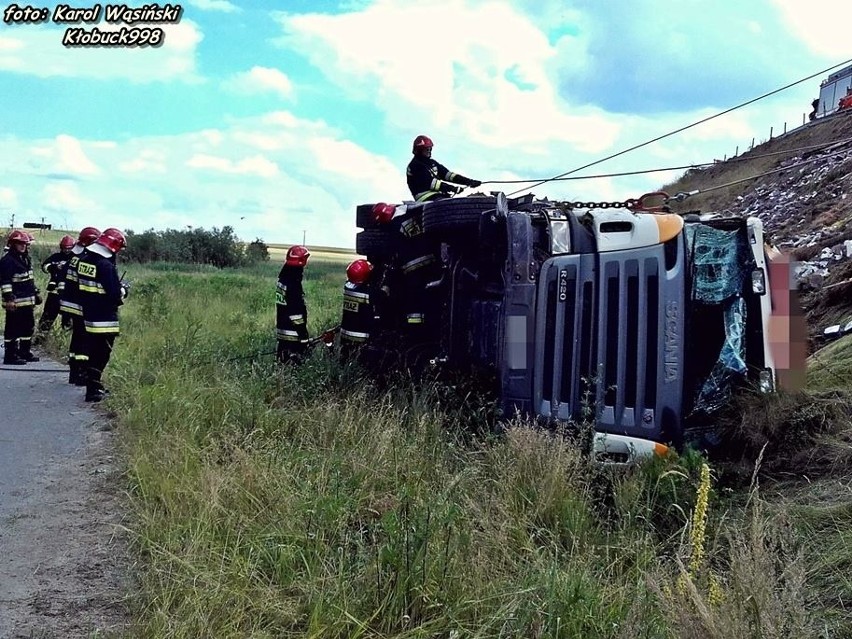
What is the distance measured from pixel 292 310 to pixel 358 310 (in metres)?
1.03

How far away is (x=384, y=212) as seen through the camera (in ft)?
25.8

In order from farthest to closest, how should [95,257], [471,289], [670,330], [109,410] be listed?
[95,257], [109,410], [471,289], [670,330]

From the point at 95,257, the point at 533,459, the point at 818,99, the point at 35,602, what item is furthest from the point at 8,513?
the point at 818,99

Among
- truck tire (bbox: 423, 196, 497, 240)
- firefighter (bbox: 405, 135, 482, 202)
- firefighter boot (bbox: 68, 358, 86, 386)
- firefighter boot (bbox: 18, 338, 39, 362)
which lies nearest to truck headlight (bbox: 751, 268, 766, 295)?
truck tire (bbox: 423, 196, 497, 240)

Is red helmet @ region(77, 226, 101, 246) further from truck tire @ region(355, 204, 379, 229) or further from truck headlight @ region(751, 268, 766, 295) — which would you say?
truck headlight @ region(751, 268, 766, 295)

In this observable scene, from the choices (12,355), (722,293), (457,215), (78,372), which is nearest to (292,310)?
(78,372)

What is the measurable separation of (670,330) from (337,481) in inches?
86.6

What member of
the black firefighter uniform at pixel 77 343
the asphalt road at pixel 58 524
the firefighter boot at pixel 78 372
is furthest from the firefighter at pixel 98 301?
the firefighter boot at pixel 78 372

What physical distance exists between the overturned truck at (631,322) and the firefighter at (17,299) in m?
7.14

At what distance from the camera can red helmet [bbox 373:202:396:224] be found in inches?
310

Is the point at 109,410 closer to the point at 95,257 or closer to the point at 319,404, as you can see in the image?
the point at 95,257

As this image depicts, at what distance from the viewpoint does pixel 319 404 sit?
6.27m

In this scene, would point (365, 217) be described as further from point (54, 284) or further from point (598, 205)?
point (54, 284)

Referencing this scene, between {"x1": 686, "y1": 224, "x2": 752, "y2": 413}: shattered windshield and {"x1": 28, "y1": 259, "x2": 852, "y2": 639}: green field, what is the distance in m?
0.32
